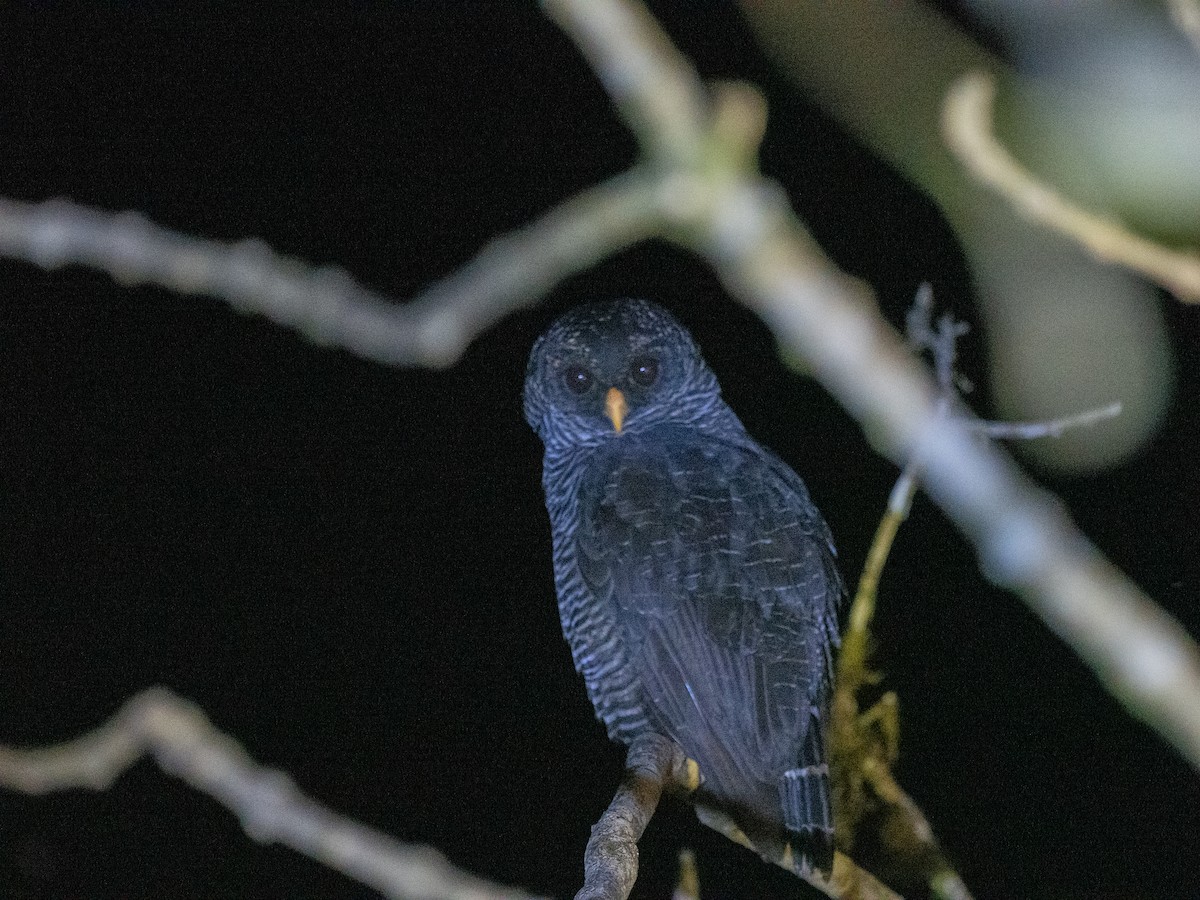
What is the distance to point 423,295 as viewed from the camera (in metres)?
0.95

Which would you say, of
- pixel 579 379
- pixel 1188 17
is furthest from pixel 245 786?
pixel 1188 17

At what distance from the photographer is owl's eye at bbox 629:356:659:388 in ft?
12.5

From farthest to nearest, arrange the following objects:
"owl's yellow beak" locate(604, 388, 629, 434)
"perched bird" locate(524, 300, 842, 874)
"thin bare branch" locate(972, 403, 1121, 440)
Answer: "owl's yellow beak" locate(604, 388, 629, 434), "perched bird" locate(524, 300, 842, 874), "thin bare branch" locate(972, 403, 1121, 440)

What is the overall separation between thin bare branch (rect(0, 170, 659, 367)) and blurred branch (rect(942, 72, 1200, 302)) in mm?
269

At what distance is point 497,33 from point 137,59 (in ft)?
7.79

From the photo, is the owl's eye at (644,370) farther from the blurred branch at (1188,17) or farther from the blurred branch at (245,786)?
the blurred branch at (1188,17)

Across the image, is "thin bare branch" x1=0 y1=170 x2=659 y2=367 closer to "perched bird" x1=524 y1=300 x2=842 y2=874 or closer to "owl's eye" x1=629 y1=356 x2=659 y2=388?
"perched bird" x1=524 y1=300 x2=842 y2=874

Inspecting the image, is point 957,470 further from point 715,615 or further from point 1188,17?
point 715,615

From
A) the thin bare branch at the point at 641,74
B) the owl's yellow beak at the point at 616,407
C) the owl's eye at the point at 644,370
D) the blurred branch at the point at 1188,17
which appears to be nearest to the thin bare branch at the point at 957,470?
the thin bare branch at the point at 641,74

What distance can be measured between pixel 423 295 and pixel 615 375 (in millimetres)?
2837

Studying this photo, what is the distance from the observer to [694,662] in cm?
307

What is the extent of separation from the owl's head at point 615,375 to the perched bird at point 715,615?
0.15m

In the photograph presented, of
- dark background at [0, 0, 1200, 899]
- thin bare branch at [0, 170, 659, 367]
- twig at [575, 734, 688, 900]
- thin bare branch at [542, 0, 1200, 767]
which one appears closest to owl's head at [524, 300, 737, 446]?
twig at [575, 734, 688, 900]

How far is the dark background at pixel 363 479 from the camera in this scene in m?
6.65
